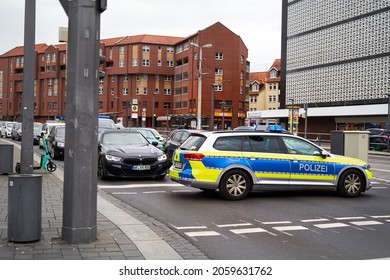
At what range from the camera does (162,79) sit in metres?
97.0

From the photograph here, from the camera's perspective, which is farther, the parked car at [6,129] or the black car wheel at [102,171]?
the parked car at [6,129]

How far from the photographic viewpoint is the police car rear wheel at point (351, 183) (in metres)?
11.7

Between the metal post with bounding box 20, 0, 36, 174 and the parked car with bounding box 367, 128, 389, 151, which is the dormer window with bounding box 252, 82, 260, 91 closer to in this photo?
the parked car with bounding box 367, 128, 389, 151

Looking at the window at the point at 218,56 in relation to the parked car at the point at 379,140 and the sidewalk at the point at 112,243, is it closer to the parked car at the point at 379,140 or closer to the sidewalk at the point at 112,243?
the parked car at the point at 379,140

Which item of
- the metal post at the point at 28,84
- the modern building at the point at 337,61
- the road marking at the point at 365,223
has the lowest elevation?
the road marking at the point at 365,223

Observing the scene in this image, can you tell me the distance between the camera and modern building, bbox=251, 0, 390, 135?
56406 mm

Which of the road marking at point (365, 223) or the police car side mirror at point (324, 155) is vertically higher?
the police car side mirror at point (324, 155)

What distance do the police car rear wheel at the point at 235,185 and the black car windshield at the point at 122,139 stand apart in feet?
18.1

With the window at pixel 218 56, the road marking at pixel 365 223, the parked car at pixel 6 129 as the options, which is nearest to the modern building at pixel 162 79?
the window at pixel 218 56

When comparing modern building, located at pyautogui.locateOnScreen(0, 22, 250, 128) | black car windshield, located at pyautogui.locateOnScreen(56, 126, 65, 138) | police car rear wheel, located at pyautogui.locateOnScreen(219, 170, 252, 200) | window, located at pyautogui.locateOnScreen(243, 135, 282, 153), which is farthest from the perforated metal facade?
police car rear wheel, located at pyautogui.locateOnScreen(219, 170, 252, 200)

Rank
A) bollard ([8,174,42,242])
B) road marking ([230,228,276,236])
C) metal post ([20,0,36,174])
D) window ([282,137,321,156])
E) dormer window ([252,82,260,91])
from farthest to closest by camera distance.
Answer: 1. dormer window ([252,82,260,91])
2. metal post ([20,0,36,174])
3. window ([282,137,321,156])
4. road marking ([230,228,276,236])
5. bollard ([8,174,42,242])

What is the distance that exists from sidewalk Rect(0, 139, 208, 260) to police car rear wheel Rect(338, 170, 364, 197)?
5024mm

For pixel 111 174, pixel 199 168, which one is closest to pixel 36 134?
pixel 111 174

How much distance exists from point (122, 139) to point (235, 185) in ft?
19.6
